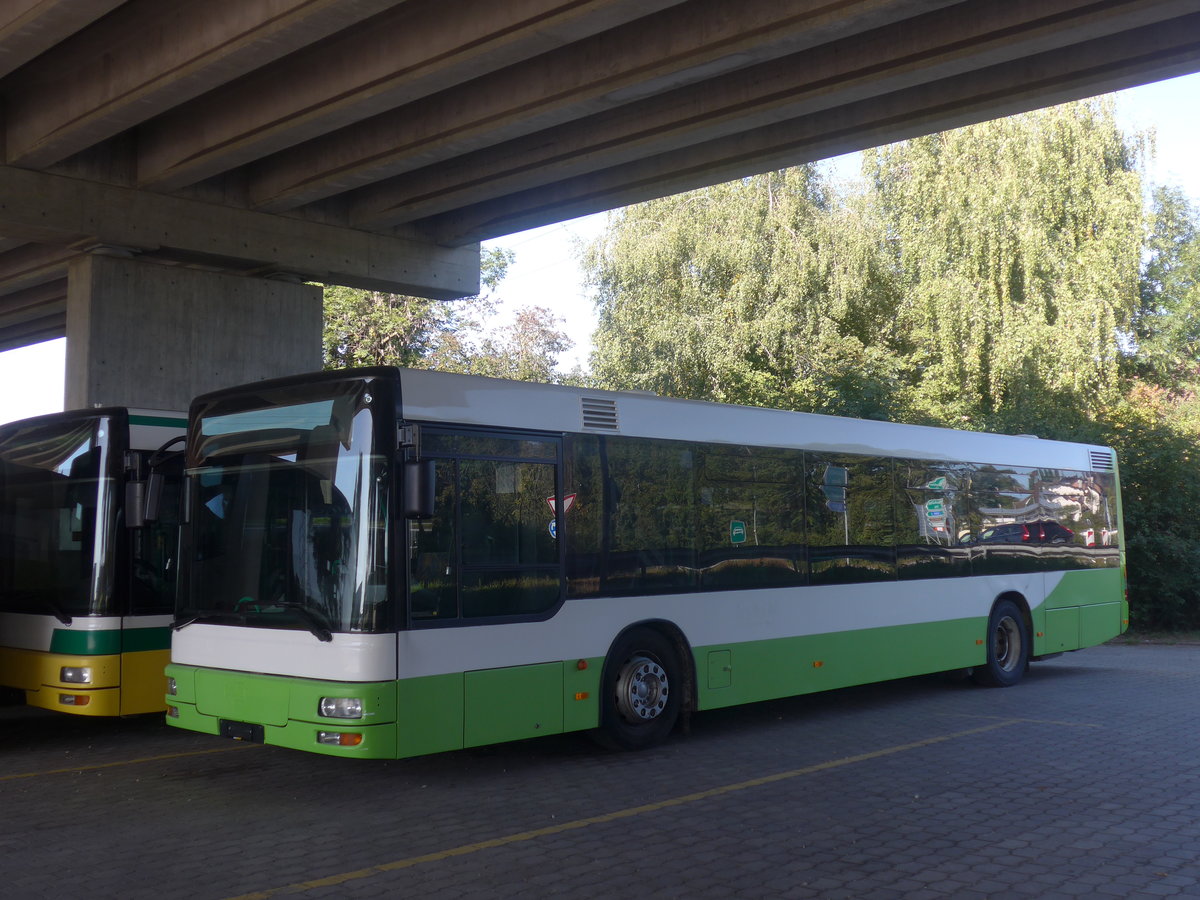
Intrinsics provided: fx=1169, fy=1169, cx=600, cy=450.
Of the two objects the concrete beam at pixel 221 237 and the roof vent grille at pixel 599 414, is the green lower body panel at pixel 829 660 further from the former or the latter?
the concrete beam at pixel 221 237

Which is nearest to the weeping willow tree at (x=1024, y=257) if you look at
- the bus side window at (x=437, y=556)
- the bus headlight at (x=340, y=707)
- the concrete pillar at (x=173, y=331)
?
the concrete pillar at (x=173, y=331)

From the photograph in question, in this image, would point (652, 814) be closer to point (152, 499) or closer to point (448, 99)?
point (152, 499)

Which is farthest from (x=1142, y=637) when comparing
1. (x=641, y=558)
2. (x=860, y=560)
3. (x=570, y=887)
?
(x=570, y=887)

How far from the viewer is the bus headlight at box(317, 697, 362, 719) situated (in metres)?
7.52

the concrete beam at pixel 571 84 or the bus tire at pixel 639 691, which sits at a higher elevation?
the concrete beam at pixel 571 84

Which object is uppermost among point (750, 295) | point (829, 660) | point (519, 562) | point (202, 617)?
point (750, 295)

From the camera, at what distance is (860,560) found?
11.8 m

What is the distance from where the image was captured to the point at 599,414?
9.48m

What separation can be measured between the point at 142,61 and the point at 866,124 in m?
7.78

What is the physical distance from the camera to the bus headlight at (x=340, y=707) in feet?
24.7

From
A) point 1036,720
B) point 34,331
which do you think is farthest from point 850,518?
point 34,331

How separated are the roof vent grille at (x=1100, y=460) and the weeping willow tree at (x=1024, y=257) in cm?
940

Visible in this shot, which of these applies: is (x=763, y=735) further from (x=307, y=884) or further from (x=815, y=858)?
(x=307, y=884)

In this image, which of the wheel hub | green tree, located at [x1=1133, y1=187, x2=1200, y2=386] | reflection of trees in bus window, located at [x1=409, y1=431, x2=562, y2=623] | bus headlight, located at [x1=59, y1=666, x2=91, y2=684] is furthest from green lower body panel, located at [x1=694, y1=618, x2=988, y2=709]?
green tree, located at [x1=1133, y1=187, x2=1200, y2=386]
